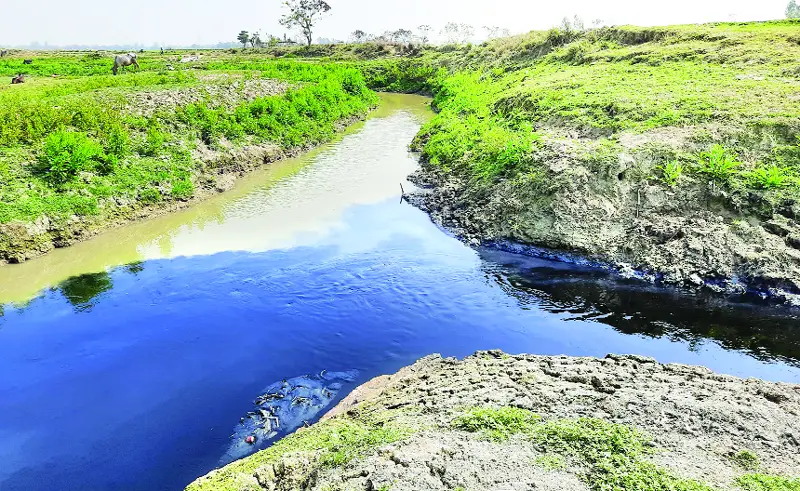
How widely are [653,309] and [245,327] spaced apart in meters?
10.2

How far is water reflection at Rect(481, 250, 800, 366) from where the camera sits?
11523 mm

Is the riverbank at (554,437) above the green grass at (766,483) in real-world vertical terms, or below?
below

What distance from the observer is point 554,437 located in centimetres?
689

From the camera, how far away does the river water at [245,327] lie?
9.12 meters

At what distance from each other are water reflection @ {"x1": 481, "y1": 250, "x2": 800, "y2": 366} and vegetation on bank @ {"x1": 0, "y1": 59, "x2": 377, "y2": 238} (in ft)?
45.8

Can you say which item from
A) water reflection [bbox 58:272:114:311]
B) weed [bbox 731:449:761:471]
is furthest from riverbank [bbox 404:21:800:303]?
water reflection [bbox 58:272:114:311]

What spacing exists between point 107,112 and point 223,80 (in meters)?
12.1

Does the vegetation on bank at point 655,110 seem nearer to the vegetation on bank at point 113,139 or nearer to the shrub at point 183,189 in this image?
the vegetation on bank at point 113,139

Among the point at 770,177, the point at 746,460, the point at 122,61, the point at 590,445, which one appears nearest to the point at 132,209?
the point at 590,445

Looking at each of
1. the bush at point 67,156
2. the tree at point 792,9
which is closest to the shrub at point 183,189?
the bush at point 67,156

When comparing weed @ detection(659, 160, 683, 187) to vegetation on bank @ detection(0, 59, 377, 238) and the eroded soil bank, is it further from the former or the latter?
vegetation on bank @ detection(0, 59, 377, 238)

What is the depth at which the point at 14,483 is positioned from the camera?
8156 millimetres

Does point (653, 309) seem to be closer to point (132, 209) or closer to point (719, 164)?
point (719, 164)

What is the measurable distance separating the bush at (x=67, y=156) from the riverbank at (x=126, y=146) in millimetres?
35
